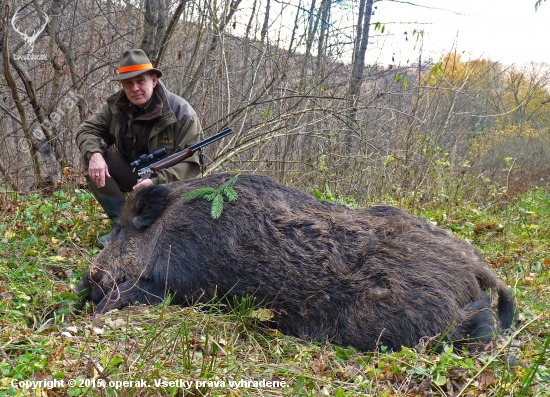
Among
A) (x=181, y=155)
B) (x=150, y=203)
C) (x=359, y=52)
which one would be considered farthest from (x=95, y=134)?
(x=359, y=52)

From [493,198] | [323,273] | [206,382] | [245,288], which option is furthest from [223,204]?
[493,198]

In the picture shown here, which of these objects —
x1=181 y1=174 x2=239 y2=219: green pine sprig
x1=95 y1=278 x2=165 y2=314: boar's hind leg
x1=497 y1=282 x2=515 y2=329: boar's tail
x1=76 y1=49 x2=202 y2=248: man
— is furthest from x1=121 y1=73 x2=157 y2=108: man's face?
x1=497 y1=282 x2=515 y2=329: boar's tail

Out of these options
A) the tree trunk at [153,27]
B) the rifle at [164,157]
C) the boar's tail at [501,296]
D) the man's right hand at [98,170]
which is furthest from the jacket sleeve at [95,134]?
the boar's tail at [501,296]

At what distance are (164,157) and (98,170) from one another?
71 centimetres

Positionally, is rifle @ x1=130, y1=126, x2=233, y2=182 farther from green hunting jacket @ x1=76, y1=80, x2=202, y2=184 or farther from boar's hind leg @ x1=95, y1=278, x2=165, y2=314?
boar's hind leg @ x1=95, y1=278, x2=165, y2=314

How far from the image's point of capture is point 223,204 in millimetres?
3881

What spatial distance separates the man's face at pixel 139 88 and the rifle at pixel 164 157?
63 cm

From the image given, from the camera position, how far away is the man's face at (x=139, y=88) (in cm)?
518

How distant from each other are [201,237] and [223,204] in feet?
1.07

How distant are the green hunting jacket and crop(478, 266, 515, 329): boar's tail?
3.17m

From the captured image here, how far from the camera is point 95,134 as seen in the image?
5.64m

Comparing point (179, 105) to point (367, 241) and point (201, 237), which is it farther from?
point (367, 241)

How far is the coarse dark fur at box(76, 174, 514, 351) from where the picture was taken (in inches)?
131

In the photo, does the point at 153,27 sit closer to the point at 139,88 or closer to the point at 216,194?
the point at 139,88
